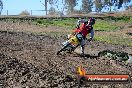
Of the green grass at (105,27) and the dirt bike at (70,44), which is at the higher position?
the dirt bike at (70,44)

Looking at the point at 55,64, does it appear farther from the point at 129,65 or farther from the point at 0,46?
the point at 0,46

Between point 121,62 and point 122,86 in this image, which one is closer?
point 122,86

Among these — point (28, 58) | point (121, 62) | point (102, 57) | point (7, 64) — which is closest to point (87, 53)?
point (102, 57)

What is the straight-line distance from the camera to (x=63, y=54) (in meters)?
17.7

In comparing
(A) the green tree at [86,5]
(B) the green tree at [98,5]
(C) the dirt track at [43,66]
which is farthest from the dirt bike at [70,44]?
(A) the green tree at [86,5]

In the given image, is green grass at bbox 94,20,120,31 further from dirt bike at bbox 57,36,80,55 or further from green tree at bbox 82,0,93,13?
green tree at bbox 82,0,93,13

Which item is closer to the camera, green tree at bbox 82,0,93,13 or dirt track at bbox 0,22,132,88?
dirt track at bbox 0,22,132,88

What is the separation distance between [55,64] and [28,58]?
4.86 feet

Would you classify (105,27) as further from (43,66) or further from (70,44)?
(43,66)

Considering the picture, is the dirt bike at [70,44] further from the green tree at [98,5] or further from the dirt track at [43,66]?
the green tree at [98,5]

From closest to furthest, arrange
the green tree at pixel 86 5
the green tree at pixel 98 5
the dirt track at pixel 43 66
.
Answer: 1. the dirt track at pixel 43 66
2. the green tree at pixel 98 5
3. the green tree at pixel 86 5

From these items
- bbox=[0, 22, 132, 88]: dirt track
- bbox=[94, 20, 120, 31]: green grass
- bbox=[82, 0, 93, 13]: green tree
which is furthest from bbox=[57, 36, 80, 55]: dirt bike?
bbox=[82, 0, 93, 13]: green tree

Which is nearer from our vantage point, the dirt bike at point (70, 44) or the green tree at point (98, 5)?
the dirt bike at point (70, 44)

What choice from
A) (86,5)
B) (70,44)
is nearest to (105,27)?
(70,44)
